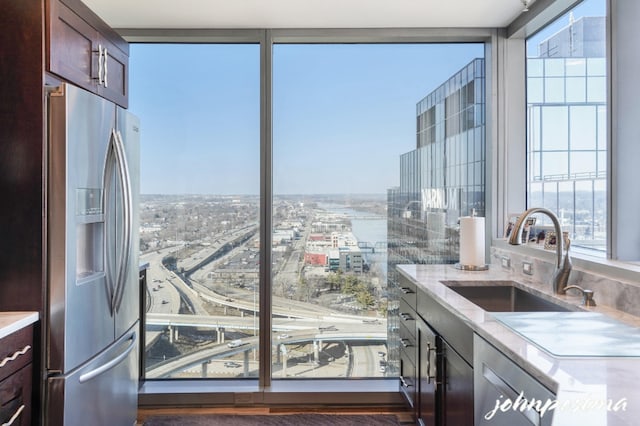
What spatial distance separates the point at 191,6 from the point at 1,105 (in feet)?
4.18

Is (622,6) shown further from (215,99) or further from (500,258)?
(215,99)

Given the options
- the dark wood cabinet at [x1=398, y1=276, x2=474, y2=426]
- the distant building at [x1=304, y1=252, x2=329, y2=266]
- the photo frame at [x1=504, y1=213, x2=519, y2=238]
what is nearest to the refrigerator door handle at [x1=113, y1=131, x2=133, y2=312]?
the distant building at [x1=304, y1=252, x2=329, y2=266]

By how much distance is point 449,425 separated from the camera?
74.9 inches

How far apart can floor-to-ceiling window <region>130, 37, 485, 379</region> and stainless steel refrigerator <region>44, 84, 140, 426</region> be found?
0.70 metres

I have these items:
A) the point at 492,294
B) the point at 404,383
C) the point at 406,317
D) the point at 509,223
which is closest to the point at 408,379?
the point at 404,383

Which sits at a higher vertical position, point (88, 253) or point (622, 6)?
point (622, 6)

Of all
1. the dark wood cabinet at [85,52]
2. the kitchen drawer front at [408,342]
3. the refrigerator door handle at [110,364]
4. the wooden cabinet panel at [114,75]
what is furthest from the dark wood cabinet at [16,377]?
the kitchen drawer front at [408,342]

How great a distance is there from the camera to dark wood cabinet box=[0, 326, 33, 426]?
1.48 metres

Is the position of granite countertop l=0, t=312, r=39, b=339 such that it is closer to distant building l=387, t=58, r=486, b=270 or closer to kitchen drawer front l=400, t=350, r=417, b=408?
kitchen drawer front l=400, t=350, r=417, b=408

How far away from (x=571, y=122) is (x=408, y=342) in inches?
60.0

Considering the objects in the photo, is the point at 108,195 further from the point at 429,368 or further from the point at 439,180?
the point at 439,180

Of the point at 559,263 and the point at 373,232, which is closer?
the point at 559,263

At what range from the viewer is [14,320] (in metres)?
1.57

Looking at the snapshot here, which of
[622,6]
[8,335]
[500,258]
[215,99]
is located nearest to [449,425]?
[500,258]
